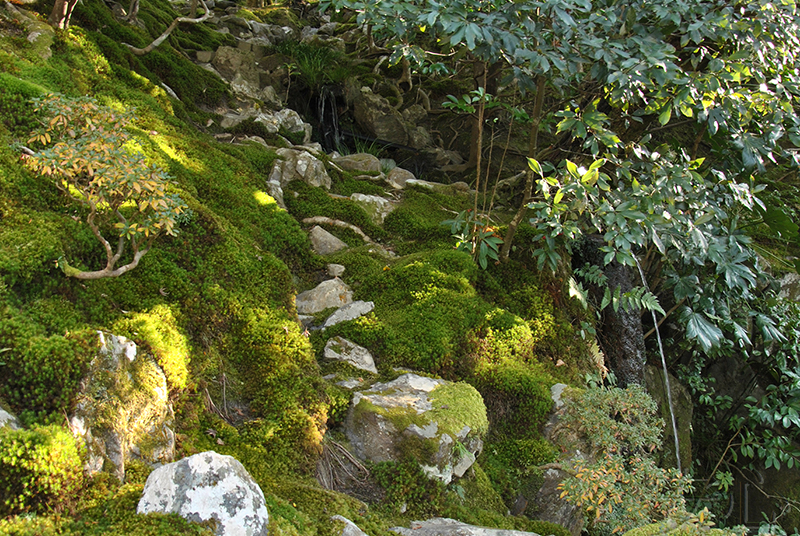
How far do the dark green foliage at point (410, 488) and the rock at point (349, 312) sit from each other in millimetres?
1402

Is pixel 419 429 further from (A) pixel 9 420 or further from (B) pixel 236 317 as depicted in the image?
(A) pixel 9 420

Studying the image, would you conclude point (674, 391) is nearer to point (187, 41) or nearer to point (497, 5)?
point (497, 5)

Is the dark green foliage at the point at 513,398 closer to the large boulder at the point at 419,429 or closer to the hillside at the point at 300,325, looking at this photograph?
the hillside at the point at 300,325

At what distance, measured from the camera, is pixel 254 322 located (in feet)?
11.4

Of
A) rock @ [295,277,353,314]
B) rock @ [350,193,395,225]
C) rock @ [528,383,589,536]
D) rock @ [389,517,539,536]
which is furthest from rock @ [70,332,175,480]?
rock @ [350,193,395,225]

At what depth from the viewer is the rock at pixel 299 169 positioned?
6.25m

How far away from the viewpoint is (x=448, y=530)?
9.17ft

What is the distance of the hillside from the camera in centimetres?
233

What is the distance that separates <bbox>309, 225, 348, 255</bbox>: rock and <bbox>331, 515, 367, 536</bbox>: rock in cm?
327

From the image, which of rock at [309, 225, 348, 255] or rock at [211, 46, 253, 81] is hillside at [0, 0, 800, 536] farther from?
rock at [211, 46, 253, 81]

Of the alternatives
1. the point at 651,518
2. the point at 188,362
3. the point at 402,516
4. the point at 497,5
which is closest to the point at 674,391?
the point at 651,518

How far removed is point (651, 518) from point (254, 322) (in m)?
2.86

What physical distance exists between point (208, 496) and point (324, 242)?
3.69 meters

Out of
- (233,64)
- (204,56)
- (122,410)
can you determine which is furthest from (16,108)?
(204,56)
